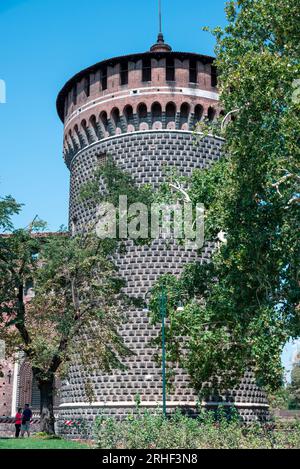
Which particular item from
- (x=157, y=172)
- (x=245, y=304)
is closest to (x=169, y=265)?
(x=157, y=172)

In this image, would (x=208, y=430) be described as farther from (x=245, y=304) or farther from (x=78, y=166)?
(x=78, y=166)

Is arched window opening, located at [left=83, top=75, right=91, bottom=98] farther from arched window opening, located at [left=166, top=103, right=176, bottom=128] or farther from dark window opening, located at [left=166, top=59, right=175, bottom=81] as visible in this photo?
arched window opening, located at [left=166, top=103, right=176, bottom=128]

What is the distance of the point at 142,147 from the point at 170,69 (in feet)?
12.7

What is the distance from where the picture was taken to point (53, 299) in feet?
73.9

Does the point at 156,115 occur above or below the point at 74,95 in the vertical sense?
below

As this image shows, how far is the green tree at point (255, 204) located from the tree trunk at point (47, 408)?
4975 millimetres

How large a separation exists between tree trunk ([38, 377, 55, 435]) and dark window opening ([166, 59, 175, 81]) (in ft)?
46.3

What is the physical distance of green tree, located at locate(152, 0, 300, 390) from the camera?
16.8 m

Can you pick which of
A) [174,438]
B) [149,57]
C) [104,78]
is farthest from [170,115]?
[174,438]

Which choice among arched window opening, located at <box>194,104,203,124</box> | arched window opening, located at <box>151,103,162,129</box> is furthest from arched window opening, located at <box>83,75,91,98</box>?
arched window opening, located at <box>194,104,203,124</box>

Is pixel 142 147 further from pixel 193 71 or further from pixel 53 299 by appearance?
pixel 53 299

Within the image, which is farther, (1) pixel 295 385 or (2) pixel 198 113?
(1) pixel 295 385

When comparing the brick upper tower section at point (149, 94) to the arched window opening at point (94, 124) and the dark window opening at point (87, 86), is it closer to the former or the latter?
the arched window opening at point (94, 124)

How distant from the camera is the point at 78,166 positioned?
30.5 m
